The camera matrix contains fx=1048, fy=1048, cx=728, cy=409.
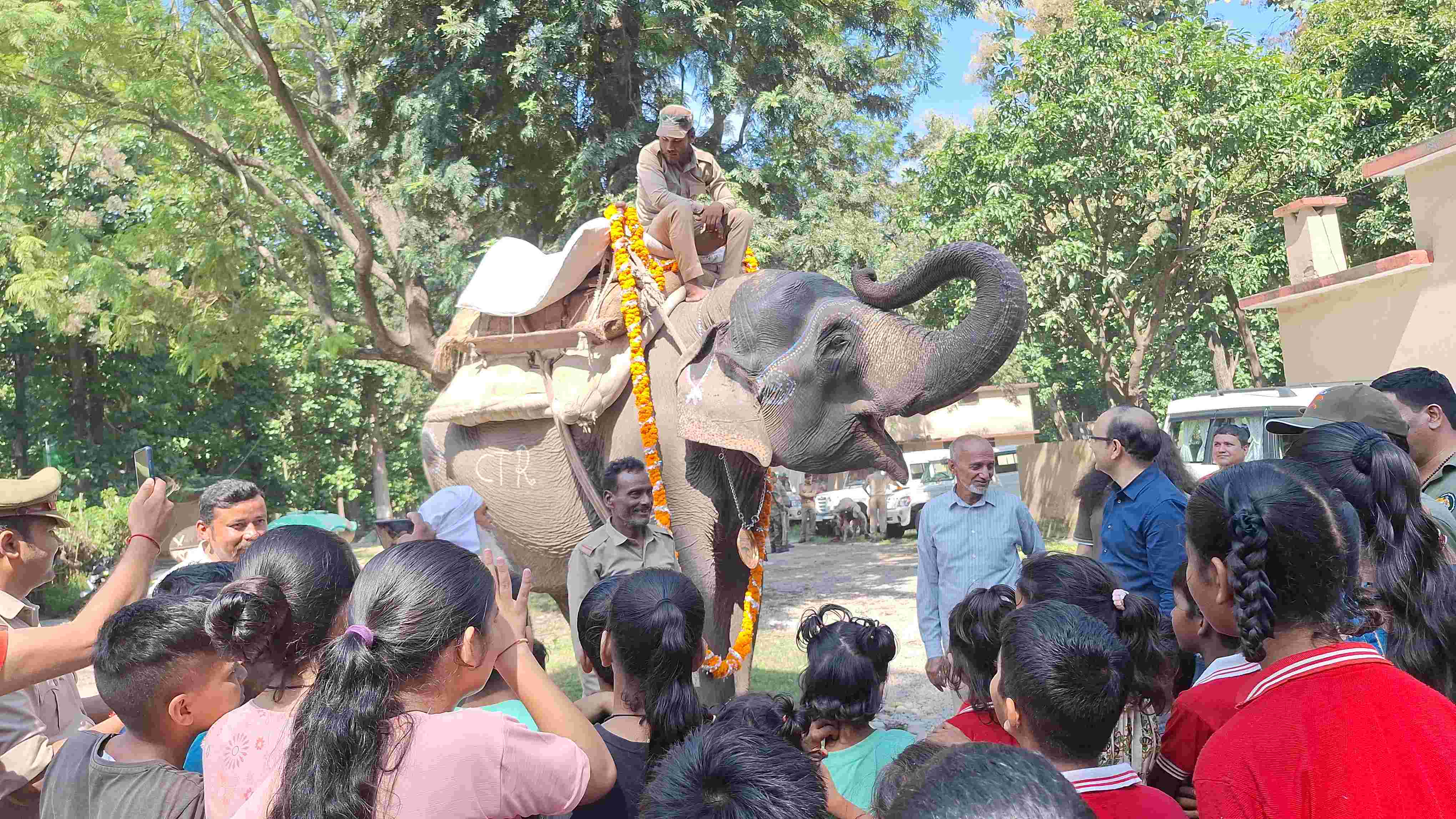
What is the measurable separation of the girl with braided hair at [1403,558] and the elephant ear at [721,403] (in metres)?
2.50

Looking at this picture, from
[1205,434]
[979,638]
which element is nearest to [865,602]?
[1205,434]

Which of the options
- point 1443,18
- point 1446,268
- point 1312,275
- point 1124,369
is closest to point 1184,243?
point 1312,275

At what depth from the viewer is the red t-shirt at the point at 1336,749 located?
1588 mm

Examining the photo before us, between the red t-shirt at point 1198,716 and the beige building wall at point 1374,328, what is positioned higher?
the beige building wall at point 1374,328

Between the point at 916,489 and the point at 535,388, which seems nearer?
the point at 535,388

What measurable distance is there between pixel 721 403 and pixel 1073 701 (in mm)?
2857

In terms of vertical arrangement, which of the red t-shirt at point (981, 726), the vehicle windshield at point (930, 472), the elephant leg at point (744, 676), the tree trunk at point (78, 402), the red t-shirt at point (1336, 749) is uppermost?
the tree trunk at point (78, 402)

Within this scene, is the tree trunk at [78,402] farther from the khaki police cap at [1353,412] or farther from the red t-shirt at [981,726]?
the khaki police cap at [1353,412]

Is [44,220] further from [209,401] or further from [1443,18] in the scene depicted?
[1443,18]

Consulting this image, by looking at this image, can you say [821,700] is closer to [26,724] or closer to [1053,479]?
[26,724]

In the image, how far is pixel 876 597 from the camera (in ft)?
37.6

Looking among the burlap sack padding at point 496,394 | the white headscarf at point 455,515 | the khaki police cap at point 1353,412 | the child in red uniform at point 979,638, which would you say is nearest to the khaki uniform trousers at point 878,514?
the burlap sack padding at point 496,394

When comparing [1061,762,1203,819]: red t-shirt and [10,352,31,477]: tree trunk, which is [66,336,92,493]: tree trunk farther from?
[1061,762,1203,819]: red t-shirt

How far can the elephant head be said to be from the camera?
14.0ft
